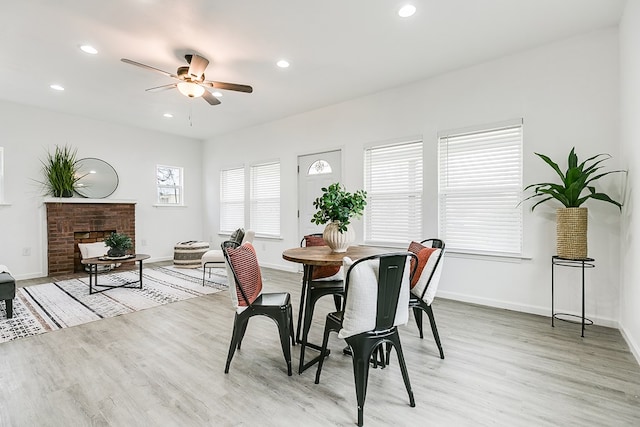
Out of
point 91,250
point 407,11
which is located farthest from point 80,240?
point 407,11

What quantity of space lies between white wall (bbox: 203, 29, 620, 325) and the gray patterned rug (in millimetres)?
2881

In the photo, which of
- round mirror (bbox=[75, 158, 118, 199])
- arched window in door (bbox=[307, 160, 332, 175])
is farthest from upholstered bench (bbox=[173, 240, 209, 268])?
arched window in door (bbox=[307, 160, 332, 175])

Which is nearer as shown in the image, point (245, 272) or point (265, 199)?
point (245, 272)

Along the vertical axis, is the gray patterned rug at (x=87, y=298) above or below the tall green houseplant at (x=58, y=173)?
below

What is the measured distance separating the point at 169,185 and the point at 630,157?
776 cm

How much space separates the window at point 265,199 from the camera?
6.25 metres

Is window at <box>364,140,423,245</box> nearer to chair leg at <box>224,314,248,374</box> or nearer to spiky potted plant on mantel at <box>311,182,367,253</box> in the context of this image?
spiky potted plant on mantel at <box>311,182,367,253</box>

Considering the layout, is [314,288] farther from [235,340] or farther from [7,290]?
[7,290]

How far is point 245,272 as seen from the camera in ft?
7.39

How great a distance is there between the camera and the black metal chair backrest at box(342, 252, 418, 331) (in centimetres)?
174

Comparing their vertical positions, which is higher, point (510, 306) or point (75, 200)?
point (75, 200)

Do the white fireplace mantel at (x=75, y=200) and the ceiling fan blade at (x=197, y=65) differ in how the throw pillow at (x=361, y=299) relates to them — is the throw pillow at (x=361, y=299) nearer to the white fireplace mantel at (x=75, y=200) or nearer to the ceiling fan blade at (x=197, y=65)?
the ceiling fan blade at (x=197, y=65)

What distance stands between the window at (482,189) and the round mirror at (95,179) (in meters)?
6.18

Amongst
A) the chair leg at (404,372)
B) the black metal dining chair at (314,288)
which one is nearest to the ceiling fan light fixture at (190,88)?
the black metal dining chair at (314,288)
